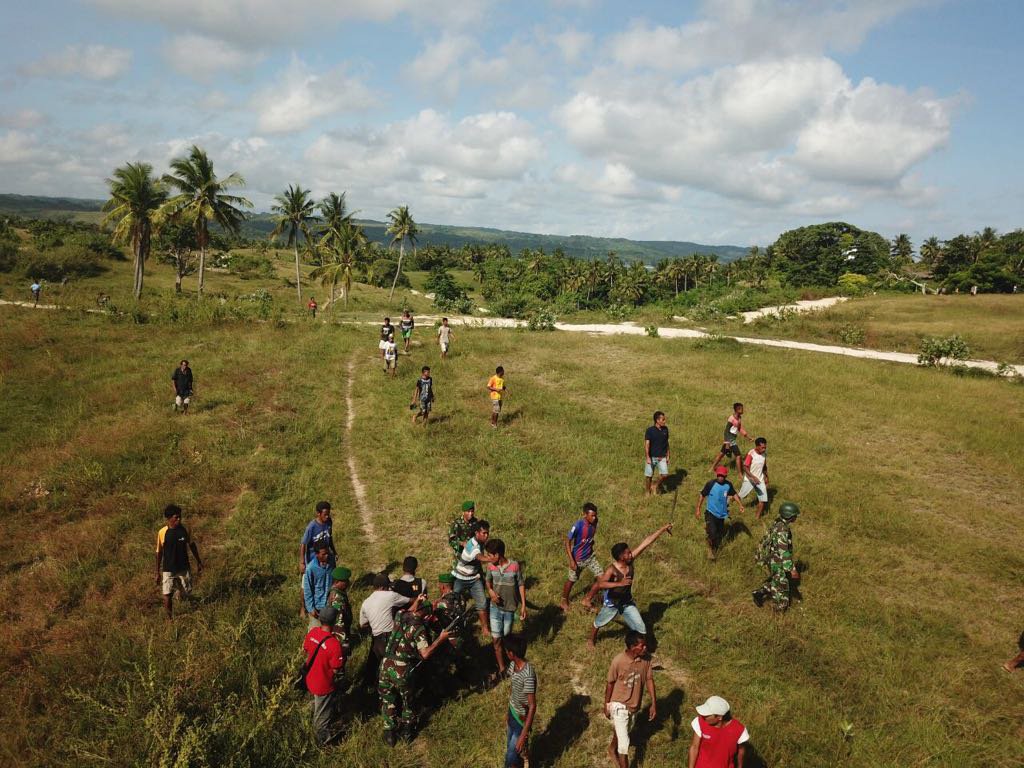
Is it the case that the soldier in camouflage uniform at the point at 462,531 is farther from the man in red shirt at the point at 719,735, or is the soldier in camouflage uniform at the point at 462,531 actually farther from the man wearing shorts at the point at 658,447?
the man wearing shorts at the point at 658,447

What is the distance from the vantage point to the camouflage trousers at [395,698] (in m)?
5.64

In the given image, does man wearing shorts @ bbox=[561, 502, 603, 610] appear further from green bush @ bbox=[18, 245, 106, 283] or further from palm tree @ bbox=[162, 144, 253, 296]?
green bush @ bbox=[18, 245, 106, 283]

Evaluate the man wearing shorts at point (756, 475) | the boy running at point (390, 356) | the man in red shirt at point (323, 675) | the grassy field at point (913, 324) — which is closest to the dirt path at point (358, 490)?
A: the boy running at point (390, 356)

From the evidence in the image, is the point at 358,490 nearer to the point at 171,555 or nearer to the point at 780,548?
the point at 171,555

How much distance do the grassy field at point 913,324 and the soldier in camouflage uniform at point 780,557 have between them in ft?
107

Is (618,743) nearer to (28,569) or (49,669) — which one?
(49,669)

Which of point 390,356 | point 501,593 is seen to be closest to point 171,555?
point 501,593

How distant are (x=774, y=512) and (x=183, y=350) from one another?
24.4m

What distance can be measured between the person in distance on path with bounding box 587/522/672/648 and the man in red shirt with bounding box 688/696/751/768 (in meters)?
2.27

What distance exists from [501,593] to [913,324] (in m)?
46.2

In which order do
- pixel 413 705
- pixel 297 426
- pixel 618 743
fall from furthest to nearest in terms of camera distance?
1. pixel 297 426
2. pixel 413 705
3. pixel 618 743

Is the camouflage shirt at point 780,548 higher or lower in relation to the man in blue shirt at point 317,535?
higher

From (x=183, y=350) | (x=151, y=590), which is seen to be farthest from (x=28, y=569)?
(x=183, y=350)

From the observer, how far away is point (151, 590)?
27.0ft
